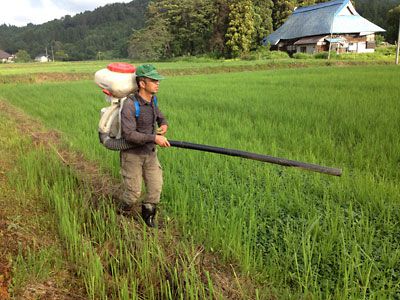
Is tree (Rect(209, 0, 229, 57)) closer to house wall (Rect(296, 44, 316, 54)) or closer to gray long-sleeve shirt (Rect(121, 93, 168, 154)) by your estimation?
house wall (Rect(296, 44, 316, 54))

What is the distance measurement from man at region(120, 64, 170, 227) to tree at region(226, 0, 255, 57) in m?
28.1

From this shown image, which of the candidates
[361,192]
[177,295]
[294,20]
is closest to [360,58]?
[294,20]

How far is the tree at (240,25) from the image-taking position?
94.7 feet

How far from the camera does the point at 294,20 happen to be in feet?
108

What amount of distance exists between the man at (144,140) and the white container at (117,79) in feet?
0.21

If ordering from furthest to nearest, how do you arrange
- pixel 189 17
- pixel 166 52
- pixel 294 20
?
pixel 166 52 → pixel 189 17 → pixel 294 20

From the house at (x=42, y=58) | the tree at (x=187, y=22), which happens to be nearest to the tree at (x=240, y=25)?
the tree at (x=187, y=22)

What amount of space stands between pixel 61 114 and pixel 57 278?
20.4 feet

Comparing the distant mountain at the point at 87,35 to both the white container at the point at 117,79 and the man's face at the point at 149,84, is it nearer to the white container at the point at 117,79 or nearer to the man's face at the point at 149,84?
the white container at the point at 117,79

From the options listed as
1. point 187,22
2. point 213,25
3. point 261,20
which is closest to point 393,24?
point 261,20

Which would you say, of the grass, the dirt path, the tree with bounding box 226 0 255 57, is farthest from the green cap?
the tree with bounding box 226 0 255 57

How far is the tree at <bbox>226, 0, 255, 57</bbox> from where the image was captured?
28.9m

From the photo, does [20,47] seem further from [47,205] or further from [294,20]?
[47,205]

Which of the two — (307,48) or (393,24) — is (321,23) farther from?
(393,24)
